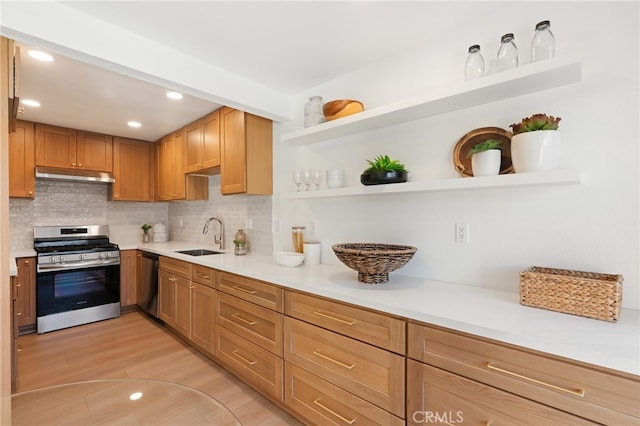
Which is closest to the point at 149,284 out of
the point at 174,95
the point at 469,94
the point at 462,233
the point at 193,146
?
the point at 193,146

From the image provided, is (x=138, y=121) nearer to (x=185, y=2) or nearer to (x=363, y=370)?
(x=185, y=2)

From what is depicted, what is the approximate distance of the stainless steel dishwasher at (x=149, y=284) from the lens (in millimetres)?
3453

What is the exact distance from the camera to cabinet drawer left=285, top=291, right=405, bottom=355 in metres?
1.33

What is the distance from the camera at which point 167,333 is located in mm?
3242

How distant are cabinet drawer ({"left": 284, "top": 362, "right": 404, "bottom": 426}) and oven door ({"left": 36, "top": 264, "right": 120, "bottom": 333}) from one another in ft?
9.99

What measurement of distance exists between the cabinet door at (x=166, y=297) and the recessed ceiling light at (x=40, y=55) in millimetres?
2073

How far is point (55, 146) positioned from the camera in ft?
11.7

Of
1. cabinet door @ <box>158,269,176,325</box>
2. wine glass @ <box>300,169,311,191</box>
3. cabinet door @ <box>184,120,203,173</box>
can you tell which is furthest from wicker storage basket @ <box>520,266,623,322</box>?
cabinet door @ <box>184,120,203,173</box>

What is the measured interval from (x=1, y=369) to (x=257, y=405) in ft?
4.57

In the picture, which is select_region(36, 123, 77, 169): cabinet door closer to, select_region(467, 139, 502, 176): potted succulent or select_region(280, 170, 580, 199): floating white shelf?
select_region(280, 170, 580, 199): floating white shelf

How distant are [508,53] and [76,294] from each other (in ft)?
15.1

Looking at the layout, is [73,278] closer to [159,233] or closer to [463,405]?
[159,233]

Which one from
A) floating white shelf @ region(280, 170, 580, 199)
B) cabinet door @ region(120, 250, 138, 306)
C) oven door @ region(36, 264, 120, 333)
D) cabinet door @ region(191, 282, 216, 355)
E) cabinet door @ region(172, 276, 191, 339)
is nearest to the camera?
floating white shelf @ region(280, 170, 580, 199)

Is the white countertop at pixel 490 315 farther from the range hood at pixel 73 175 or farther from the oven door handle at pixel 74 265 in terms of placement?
the range hood at pixel 73 175
